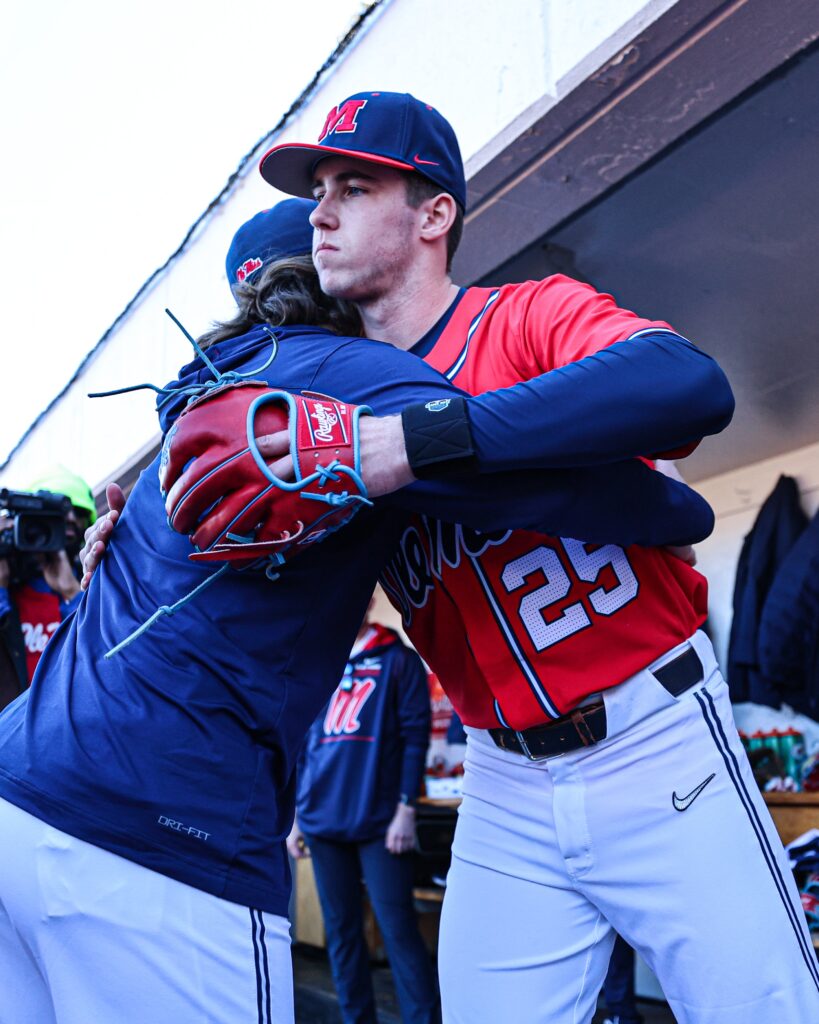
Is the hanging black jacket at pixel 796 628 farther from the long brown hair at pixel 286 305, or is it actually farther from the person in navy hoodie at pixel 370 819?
the long brown hair at pixel 286 305

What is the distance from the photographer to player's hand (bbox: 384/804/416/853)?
3.94 meters

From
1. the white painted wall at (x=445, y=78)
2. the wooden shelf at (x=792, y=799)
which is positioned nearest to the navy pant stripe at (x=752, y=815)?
the white painted wall at (x=445, y=78)

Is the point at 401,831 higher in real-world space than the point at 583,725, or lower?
lower

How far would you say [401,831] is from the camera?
12.9ft

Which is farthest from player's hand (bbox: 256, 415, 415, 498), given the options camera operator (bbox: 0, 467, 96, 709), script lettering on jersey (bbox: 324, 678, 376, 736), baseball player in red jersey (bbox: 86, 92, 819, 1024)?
script lettering on jersey (bbox: 324, 678, 376, 736)

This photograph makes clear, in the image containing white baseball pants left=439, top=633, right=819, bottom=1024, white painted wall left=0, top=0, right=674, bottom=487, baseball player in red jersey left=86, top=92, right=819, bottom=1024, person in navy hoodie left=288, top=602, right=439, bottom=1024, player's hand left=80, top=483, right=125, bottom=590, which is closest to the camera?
baseball player in red jersey left=86, top=92, right=819, bottom=1024

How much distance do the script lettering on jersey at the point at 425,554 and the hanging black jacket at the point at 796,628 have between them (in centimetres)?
311

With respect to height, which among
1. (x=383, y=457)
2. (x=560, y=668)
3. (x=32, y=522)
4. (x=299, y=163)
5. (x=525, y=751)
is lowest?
(x=525, y=751)

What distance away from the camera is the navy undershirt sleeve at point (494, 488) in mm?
1128

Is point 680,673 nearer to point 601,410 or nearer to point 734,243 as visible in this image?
point 601,410

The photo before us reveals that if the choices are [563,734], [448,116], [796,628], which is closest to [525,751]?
[563,734]

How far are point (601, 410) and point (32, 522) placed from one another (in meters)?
2.25

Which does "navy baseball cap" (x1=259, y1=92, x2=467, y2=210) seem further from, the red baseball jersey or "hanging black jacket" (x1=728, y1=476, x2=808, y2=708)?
"hanging black jacket" (x1=728, y1=476, x2=808, y2=708)

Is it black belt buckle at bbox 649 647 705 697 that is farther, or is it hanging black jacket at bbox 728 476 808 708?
hanging black jacket at bbox 728 476 808 708
